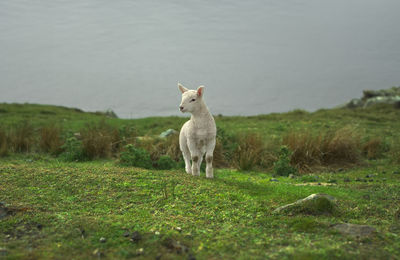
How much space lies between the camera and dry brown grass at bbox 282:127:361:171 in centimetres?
1108

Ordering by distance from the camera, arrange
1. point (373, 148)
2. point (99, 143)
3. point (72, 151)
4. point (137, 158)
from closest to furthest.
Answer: point (137, 158), point (72, 151), point (99, 143), point (373, 148)

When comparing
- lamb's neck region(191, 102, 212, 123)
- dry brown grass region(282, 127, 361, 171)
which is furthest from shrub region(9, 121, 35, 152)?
dry brown grass region(282, 127, 361, 171)

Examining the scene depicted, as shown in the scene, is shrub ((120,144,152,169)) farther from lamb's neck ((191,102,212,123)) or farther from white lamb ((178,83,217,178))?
lamb's neck ((191,102,212,123))

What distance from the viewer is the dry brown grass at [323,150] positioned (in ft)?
36.3

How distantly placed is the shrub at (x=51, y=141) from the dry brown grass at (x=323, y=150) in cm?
728

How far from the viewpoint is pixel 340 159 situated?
38.1ft

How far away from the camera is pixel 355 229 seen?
14.8ft

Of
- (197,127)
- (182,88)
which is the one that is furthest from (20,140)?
(197,127)

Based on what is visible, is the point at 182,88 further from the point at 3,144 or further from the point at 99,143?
the point at 3,144

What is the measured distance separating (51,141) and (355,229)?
999 cm

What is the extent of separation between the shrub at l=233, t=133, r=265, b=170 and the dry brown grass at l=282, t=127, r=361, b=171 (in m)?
0.96

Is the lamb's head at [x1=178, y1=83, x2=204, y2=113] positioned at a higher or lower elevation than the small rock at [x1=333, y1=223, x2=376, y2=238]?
higher

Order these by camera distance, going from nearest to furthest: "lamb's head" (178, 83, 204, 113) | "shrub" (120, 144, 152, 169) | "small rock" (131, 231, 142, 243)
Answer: "small rock" (131, 231, 142, 243) → "lamb's head" (178, 83, 204, 113) → "shrub" (120, 144, 152, 169)

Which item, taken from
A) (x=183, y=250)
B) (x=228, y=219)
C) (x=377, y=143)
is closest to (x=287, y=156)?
(x=377, y=143)
